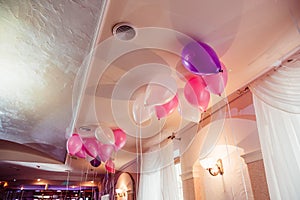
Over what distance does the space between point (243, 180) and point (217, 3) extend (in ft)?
4.99

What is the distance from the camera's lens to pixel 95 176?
699cm

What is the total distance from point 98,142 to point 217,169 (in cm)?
163

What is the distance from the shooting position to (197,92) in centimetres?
162

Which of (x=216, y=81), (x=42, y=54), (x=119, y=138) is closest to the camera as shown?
(x=216, y=81)

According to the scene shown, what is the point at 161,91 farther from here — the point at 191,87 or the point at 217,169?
the point at 217,169

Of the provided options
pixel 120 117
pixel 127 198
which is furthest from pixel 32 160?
pixel 120 117

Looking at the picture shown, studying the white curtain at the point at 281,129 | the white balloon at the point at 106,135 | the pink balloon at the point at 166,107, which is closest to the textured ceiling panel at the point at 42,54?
the white balloon at the point at 106,135

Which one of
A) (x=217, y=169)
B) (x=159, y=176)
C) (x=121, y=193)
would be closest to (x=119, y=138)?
(x=159, y=176)

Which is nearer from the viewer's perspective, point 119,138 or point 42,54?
point 42,54

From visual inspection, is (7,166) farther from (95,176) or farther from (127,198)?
(127,198)

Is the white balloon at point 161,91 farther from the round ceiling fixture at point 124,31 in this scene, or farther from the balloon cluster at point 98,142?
the balloon cluster at point 98,142

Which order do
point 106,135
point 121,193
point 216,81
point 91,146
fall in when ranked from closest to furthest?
point 216,81
point 106,135
point 91,146
point 121,193

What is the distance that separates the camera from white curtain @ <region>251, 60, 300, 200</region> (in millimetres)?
1408

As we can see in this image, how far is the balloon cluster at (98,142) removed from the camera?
2.56 metres
